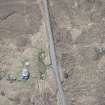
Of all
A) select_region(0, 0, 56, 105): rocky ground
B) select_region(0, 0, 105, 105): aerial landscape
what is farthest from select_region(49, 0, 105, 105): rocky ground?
select_region(0, 0, 56, 105): rocky ground

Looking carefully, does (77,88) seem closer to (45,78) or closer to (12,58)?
(45,78)

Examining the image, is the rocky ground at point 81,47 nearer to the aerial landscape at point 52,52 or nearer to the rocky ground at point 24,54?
the aerial landscape at point 52,52

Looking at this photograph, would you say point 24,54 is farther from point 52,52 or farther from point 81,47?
point 81,47

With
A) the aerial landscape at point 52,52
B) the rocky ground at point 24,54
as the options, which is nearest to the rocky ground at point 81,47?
the aerial landscape at point 52,52

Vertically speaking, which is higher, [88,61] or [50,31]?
[50,31]

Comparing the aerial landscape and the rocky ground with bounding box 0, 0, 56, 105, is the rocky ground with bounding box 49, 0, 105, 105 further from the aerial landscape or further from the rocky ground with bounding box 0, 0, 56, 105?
the rocky ground with bounding box 0, 0, 56, 105

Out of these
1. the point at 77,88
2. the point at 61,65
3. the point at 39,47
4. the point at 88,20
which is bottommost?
the point at 77,88

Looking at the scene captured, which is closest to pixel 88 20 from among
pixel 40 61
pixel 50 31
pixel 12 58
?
pixel 50 31

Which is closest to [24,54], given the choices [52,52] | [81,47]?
[52,52]
